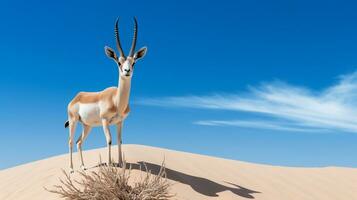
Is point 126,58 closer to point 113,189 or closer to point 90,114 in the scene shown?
point 90,114

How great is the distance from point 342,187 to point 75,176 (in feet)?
32.0

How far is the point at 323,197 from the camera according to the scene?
45.6 feet

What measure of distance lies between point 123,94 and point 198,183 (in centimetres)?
326

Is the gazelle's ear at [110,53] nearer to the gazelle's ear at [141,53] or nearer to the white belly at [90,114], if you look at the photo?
the gazelle's ear at [141,53]

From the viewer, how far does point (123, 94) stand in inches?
387

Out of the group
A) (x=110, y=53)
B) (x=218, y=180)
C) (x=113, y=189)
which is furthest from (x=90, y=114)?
(x=218, y=180)

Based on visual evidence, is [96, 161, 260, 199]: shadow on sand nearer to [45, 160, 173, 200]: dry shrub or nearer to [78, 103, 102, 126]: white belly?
[78, 103, 102, 126]: white belly

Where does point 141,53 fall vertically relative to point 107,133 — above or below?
above

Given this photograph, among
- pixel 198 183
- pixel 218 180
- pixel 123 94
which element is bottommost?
pixel 198 183

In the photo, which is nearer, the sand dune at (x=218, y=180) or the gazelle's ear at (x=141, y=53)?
the gazelle's ear at (x=141, y=53)

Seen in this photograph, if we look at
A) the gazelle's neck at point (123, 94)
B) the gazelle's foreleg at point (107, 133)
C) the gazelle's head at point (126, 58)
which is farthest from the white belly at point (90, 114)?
the gazelle's head at point (126, 58)

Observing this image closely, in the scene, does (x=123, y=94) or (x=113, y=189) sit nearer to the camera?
(x=113, y=189)

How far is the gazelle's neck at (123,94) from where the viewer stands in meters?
9.75

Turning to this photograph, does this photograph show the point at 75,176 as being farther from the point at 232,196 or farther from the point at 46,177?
the point at 232,196
